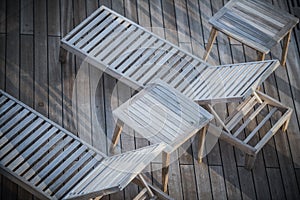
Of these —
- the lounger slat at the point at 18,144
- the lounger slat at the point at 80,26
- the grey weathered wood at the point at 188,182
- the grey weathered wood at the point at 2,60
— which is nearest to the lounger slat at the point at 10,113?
the lounger slat at the point at 18,144

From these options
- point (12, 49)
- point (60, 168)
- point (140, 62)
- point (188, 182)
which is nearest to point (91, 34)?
point (140, 62)

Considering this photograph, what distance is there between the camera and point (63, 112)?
13.2ft

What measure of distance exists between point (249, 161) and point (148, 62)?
3.06 ft

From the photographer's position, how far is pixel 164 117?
362cm

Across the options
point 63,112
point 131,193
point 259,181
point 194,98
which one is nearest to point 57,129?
point 63,112

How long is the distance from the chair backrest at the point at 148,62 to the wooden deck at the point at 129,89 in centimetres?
24

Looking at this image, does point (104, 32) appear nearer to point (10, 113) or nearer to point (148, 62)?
point (148, 62)

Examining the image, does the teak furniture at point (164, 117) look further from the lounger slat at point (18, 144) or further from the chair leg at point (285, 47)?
the chair leg at point (285, 47)

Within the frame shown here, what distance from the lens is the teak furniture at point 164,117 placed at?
3.52 m

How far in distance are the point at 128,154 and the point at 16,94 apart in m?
1.07

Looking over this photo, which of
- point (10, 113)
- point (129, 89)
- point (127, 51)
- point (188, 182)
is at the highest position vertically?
point (127, 51)

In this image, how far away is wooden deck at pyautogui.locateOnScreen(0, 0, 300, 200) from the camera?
384 centimetres

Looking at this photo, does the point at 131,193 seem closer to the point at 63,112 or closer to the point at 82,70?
the point at 63,112

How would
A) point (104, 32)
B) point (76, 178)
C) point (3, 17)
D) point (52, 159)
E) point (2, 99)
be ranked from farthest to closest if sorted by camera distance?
point (3, 17) < point (104, 32) < point (2, 99) < point (52, 159) < point (76, 178)
